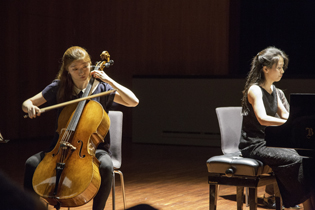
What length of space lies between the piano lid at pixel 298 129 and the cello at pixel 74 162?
859 mm

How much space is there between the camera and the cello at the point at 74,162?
2074 mm

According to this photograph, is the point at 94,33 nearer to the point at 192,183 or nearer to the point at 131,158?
the point at 131,158

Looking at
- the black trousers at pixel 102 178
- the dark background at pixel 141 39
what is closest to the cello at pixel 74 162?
the black trousers at pixel 102 178

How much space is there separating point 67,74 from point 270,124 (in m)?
1.21

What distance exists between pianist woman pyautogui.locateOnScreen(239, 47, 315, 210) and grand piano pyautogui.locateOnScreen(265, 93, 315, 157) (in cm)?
36

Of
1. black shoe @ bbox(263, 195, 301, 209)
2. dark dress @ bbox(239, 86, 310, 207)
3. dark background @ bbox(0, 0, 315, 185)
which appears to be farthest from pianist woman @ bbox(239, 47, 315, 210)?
dark background @ bbox(0, 0, 315, 185)

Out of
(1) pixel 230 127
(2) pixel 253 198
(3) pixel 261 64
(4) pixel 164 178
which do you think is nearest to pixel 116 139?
(1) pixel 230 127

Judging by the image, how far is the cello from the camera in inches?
81.7

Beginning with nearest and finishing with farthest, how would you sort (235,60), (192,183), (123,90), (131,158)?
(123,90) < (192,183) < (131,158) < (235,60)

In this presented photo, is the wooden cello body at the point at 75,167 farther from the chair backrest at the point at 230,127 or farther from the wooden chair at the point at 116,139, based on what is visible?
the chair backrest at the point at 230,127

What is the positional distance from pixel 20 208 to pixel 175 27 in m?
6.76

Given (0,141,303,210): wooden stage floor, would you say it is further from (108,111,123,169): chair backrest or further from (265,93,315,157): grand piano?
(265,93,315,157): grand piano

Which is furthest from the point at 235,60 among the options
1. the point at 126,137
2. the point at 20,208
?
the point at 20,208

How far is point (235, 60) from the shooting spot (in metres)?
6.83
